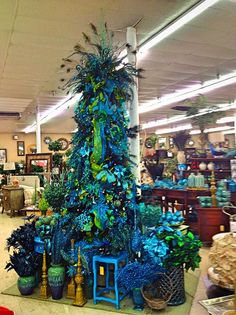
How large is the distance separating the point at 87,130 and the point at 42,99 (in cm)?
589

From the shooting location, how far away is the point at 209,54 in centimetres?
552

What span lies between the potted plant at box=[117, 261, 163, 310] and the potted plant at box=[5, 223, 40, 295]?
3.28 feet

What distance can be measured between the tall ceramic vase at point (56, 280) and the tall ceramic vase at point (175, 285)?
1024 millimetres

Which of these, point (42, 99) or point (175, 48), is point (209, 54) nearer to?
point (175, 48)

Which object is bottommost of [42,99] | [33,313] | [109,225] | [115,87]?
[33,313]

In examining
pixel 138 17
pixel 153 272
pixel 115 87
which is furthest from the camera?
pixel 138 17

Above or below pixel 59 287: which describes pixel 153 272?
above

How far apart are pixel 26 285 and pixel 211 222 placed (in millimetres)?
2831

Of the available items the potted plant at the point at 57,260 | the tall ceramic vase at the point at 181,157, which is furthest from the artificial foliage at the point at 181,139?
the potted plant at the point at 57,260

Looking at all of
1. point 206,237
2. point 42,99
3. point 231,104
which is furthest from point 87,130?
point 231,104

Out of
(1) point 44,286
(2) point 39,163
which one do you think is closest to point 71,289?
(1) point 44,286

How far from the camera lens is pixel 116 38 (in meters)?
4.63

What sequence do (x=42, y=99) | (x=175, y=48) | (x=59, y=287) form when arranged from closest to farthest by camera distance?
(x=59, y=287)
(x=175, y=48)
(x=42, y=99)

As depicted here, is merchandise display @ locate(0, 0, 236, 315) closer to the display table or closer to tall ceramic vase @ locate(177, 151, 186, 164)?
the display table
